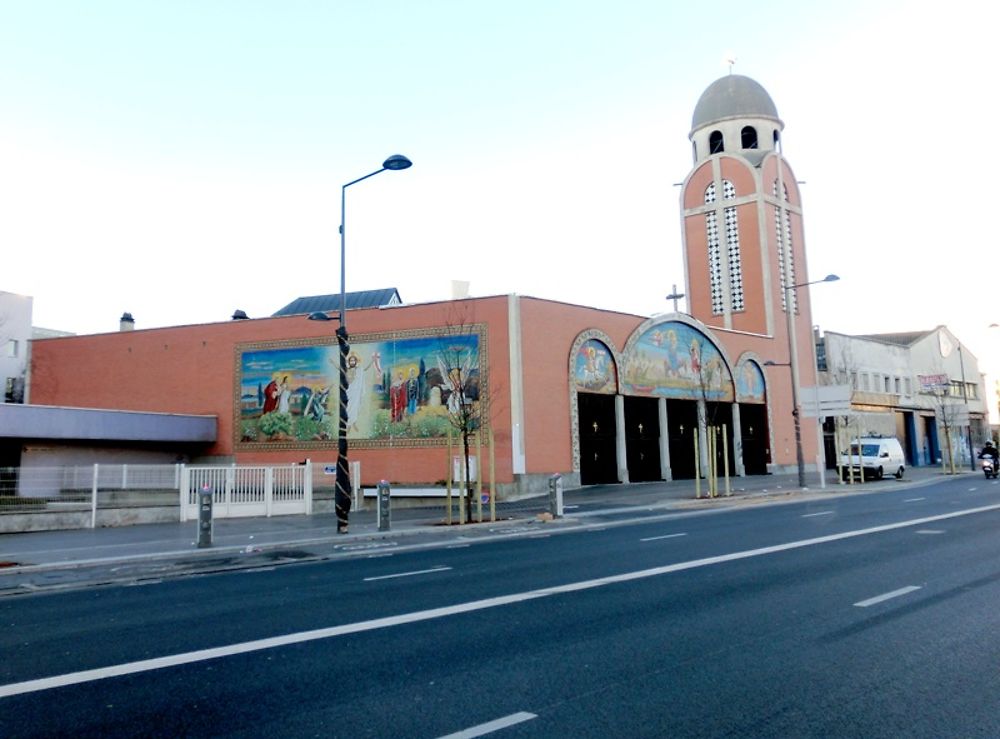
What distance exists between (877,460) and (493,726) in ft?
133

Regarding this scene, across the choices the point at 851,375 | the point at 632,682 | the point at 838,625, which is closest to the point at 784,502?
the point at 838,625

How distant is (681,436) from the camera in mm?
41656

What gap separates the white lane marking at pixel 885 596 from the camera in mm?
8570

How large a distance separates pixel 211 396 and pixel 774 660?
35.2 metres

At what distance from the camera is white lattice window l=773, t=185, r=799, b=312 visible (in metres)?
52.7

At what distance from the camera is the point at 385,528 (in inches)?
779

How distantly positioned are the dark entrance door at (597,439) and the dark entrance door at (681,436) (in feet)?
15.6

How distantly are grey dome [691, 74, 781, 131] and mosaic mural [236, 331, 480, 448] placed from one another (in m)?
30.7

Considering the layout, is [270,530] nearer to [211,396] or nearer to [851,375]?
[211,396]

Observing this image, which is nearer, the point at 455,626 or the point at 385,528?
the point at 455,626

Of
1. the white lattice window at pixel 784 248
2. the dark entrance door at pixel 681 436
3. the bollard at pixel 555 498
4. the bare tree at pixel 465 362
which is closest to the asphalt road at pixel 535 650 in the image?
the bollard at pixel 555 498

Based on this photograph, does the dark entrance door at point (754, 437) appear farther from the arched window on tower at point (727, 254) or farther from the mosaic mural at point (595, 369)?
the mosaic mural at point (595, 369)

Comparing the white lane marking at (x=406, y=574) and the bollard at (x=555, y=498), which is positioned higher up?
the bollard at (x=555, y=498)

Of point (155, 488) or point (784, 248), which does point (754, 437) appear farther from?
point (155, 488)
